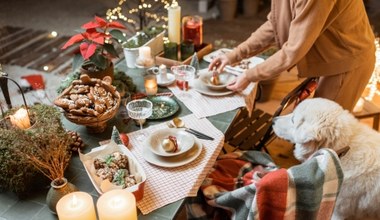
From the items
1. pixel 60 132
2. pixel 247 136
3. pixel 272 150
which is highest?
pixel 60 132

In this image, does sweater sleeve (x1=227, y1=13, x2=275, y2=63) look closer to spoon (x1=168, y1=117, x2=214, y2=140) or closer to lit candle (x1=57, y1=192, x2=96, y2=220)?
spoon (x1=168, y1=117, x2=214, y2=140)

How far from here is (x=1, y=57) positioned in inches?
157

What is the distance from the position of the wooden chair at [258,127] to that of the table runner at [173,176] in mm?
475

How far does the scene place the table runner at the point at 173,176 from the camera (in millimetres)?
1287

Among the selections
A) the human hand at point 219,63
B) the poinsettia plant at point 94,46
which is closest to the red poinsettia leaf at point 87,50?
the poinsettia plant at point 94,46

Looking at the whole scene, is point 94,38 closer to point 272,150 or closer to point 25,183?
point 25,183

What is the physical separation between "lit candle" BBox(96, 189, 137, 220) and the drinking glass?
0.47m

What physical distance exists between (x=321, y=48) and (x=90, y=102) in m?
1.11

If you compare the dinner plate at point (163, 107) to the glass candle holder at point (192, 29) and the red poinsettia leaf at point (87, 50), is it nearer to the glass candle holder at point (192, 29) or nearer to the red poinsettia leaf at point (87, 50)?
the red poinsettia leaf at point (87, 50)

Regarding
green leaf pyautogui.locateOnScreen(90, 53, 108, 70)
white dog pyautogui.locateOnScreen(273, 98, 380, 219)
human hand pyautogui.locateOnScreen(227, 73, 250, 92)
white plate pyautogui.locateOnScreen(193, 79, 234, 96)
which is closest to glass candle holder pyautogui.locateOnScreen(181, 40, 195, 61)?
white plate pyautogui.locateOnScreen(193, 79, 234, 96)

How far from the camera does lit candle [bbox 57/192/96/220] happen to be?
108 centimetres

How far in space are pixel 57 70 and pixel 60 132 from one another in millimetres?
2504

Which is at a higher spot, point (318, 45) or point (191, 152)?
point (318, 45)

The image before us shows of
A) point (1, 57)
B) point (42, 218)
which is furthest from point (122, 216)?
point (1, 57)
